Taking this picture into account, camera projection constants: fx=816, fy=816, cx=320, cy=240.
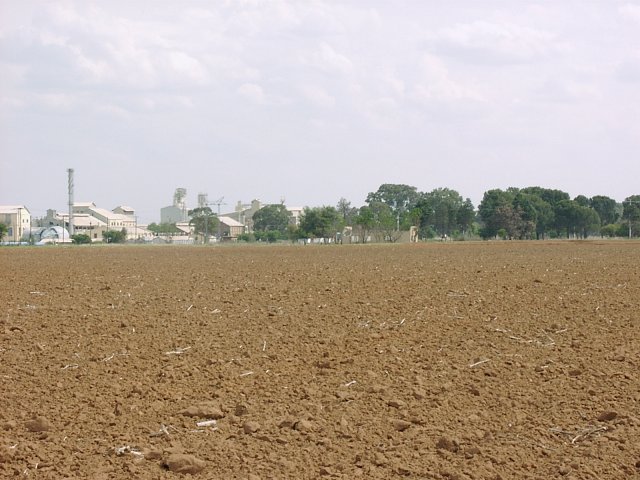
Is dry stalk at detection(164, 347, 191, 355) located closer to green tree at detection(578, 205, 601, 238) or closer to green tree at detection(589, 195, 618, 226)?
green tree at detection(578, 205, 601, 238)

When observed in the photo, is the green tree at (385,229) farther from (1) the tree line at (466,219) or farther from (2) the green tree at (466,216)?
(2) the green tree at (466,216)

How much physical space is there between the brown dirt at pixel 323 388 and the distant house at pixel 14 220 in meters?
135

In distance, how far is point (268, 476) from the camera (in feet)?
25.3

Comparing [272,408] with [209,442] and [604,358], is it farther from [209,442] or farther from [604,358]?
[604,358]

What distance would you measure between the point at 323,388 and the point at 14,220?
154652mm

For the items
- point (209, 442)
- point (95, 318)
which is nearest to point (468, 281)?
point (95, 318)

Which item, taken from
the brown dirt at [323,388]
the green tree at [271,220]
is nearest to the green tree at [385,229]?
the green tree at [271,220]

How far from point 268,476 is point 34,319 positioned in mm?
10343

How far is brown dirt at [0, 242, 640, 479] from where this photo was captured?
819cm

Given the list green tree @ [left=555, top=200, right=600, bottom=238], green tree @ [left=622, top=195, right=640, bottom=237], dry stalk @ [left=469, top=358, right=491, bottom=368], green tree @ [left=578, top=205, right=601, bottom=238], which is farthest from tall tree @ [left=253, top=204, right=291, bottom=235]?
dry stalk @ [left=469, top=358, right=491, bottom=368]

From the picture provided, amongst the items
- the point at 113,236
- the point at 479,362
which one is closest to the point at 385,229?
the point at 113,236

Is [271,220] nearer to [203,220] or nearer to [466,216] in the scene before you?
[203,220]

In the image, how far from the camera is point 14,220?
6068 inches

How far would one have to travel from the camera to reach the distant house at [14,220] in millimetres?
146500
